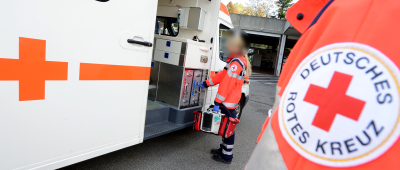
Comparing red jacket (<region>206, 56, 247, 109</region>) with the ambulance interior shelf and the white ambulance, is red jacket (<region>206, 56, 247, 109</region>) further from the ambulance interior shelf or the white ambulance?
the white ambulance

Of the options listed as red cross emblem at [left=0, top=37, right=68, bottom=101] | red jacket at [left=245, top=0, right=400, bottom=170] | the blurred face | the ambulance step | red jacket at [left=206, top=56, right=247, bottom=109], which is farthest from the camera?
the blurred face

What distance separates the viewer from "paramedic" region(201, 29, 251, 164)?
3039mm

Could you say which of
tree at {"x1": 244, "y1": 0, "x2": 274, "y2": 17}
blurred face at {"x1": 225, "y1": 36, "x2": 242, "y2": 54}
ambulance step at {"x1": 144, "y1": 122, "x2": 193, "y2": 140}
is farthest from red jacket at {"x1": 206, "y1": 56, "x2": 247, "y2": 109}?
tree at {"x1": 244, "y1": 0, "x2": 274, "y2": 17}

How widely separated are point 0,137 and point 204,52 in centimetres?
260

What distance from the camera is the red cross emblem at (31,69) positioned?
58.3 inches

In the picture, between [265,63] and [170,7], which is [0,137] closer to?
[170,7]

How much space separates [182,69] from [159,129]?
2.88 ft

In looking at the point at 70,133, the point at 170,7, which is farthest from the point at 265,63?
the point at 70,133

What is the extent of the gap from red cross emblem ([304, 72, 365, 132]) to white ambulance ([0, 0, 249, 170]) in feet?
5.53

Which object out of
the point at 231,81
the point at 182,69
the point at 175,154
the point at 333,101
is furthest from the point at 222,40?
the point at 333,101

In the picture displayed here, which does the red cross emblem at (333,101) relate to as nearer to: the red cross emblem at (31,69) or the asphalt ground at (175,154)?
the red cross emblem at (31,69)

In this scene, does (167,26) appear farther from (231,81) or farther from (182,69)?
(231,81)

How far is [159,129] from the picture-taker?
3002mm

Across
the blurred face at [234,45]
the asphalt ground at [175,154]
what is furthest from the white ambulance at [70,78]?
the blurred face at [234,45]
